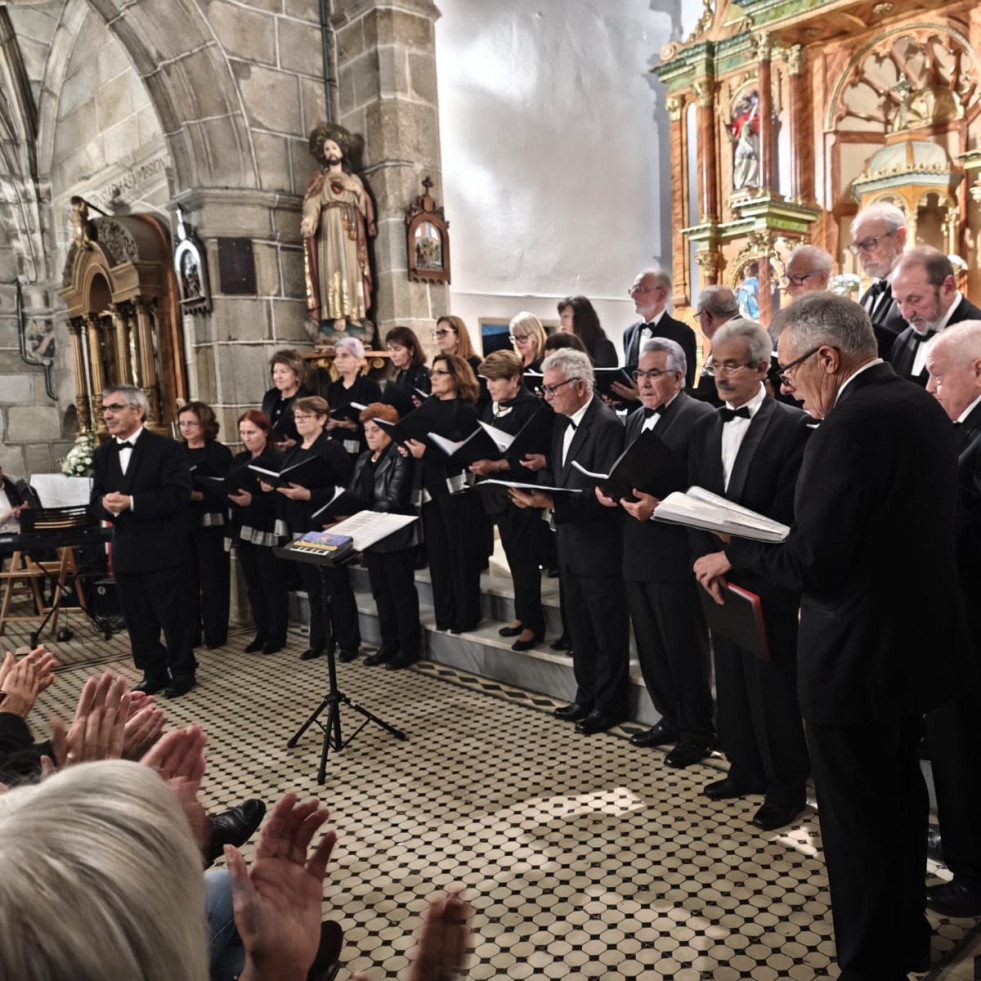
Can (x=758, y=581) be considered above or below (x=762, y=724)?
above

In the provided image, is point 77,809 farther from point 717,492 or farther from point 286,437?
point 286,437

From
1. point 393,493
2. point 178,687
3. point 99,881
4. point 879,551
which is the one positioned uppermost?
point 99,881

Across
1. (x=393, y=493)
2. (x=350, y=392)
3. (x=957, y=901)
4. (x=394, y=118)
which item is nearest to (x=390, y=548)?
(x=393, y=493)

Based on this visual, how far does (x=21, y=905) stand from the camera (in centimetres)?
71

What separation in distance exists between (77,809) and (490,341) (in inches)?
352

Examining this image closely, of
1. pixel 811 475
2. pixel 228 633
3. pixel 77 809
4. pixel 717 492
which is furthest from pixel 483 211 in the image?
pixel 77 809

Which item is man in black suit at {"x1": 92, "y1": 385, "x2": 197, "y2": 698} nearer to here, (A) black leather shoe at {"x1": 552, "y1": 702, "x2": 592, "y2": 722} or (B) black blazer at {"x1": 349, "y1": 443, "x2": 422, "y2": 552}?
(B) black blazer at {"x1": 349, "y1": 443, "x2": 422, "y2": 552}

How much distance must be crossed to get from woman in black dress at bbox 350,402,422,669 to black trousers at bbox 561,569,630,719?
4.58ft

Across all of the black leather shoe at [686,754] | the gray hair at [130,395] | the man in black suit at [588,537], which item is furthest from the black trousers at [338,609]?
the black leather shoe at [686,754]

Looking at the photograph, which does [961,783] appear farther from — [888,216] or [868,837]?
[888,216]

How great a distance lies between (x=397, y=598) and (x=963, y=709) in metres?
3.68

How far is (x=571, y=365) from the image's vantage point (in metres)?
4.54

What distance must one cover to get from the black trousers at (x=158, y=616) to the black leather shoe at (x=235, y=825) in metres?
2.79

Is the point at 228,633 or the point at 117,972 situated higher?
the point at 117,972
